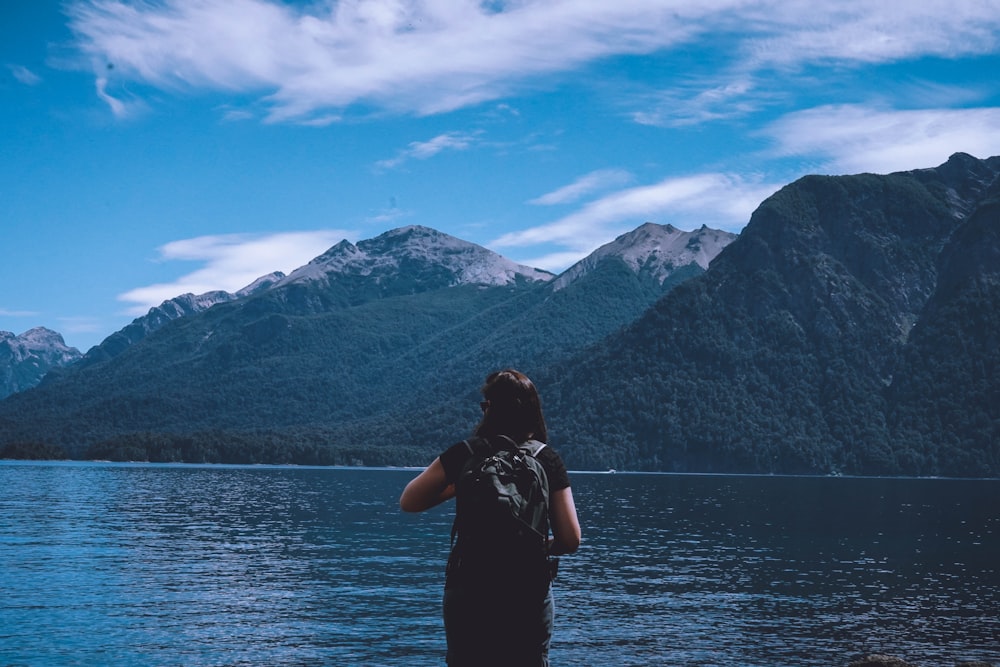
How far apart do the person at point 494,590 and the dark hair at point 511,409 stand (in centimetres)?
12

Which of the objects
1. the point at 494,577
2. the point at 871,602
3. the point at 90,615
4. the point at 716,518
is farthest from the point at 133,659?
the point at 716,518

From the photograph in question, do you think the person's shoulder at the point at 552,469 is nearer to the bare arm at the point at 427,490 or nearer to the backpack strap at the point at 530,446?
the backpack strap at the point at 530,446

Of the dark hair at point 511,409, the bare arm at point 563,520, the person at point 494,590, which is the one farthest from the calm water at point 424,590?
the dark hair at point 511,409

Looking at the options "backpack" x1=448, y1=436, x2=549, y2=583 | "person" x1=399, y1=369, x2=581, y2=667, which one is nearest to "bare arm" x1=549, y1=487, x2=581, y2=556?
"person" x1=399, y1=369, x2=581, y2=667

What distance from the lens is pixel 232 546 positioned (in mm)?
89562

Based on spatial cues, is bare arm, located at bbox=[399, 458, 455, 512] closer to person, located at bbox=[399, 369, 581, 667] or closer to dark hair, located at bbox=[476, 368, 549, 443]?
person, located at bbox=[399, 369, 581, 667]

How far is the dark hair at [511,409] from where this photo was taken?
28.2ft

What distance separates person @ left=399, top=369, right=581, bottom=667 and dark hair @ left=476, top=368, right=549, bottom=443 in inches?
4.8

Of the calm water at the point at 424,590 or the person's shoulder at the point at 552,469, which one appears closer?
the person's shoulder at the point at 552,469

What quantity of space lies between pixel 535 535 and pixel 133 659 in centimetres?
3924

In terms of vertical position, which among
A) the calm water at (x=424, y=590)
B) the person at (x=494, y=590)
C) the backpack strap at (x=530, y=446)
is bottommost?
the calm water at (x=424, y=590)

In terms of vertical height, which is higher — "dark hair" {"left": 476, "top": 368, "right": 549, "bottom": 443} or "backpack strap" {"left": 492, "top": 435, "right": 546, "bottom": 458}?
"dark hair" {"left": 476, "top": 368, "right": 549, "bottom": 443}

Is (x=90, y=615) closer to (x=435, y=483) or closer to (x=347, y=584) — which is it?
(x=347, y=584)

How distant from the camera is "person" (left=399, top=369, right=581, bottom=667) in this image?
8266mm
